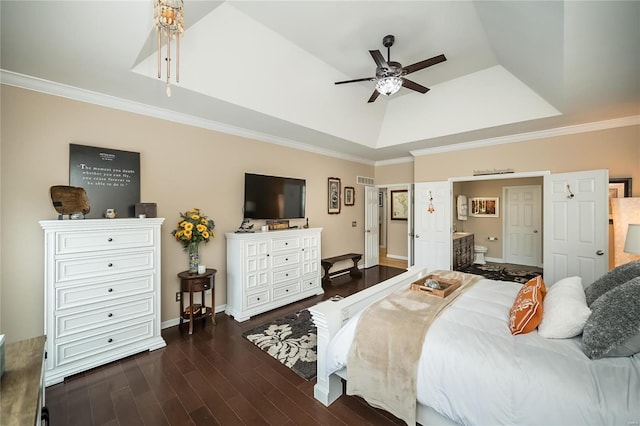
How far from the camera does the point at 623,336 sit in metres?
1.23

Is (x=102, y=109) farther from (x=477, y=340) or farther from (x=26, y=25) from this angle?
(x=477, y=340)

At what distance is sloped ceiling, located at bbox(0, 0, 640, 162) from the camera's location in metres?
1.91

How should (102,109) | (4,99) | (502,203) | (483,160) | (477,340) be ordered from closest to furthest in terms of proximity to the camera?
1. (477,340)
2. (4,99)
3. (102,109)
4. (483,160)
5. (502,203)

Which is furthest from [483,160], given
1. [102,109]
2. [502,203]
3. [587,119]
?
[102,109]

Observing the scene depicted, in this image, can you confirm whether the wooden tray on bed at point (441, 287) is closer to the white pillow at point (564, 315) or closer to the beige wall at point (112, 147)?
the white pillow at point (564, 315)

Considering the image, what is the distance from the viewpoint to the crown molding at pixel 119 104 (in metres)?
2.41

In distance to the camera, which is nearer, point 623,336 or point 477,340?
point 623,336

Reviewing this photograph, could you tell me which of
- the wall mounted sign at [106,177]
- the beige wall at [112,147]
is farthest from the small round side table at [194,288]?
the wall mounted sign at [106,177]

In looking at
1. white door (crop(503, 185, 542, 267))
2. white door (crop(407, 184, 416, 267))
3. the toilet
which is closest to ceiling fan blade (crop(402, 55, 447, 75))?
white door (crop(407, 184, 416, 267))

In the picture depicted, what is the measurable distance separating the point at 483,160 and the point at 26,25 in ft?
19.4

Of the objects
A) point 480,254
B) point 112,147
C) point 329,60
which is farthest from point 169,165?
point 480,254

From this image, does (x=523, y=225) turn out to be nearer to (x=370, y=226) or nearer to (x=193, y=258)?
(x=370, y=226)

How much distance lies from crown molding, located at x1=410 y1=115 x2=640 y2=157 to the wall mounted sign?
501cm

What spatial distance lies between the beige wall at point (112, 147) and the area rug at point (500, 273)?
431cm
